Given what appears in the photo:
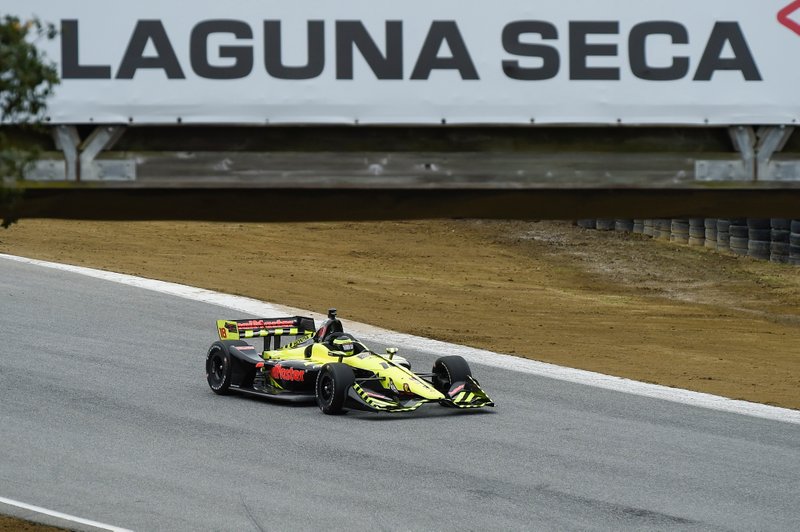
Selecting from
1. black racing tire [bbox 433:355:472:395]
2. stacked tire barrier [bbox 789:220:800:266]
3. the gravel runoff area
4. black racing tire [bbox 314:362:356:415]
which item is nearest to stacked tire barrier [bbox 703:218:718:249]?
the gravel runoff area

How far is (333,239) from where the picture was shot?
36.9 m

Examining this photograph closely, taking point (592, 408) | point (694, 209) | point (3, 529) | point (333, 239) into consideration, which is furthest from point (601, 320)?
point (694, 209)

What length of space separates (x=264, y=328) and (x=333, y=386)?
2.25m

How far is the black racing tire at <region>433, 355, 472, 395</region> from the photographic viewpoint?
15047 mm

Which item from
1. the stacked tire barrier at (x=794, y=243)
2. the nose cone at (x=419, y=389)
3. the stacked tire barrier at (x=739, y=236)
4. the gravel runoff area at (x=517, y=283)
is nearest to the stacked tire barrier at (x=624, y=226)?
the gravel runoff area at (x=517, y=283)

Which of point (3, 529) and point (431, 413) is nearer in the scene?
point (3, 529)

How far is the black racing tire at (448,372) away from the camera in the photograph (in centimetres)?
1505

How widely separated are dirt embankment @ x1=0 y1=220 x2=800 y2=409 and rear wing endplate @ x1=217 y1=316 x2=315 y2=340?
15.2 feet

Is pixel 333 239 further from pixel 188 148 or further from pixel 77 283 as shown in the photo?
pixel 188 148

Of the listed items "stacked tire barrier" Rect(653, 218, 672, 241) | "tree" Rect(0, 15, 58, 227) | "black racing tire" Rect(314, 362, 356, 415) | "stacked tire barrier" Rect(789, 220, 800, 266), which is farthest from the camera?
"stacked tire barrier" Rect(653, 218, 672, 241)

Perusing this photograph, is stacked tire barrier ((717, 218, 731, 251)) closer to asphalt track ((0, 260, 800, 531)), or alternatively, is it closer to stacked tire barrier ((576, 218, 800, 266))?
stacked tire barrier ((576, 218, 800, 266))

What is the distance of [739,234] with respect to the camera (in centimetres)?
3183

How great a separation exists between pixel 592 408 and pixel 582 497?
13.8 feet

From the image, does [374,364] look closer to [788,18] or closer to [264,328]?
[264,328]
